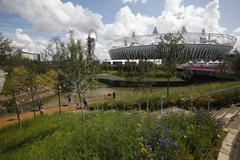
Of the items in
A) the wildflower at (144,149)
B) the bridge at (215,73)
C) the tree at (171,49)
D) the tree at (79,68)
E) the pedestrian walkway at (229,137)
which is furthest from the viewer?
the bridge at (215,73)

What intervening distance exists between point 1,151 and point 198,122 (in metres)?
12.1

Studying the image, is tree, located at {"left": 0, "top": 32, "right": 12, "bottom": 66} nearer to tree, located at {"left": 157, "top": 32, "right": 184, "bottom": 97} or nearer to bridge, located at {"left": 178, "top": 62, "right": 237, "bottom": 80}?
tree, located at {"left": 157, "top": 32, "right": 184, "bottom": 97}

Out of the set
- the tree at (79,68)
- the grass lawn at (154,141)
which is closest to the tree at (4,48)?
the tree at (79,68)

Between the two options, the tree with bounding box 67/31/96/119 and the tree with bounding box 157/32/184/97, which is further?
the tree with bounding box 157/32/184/97

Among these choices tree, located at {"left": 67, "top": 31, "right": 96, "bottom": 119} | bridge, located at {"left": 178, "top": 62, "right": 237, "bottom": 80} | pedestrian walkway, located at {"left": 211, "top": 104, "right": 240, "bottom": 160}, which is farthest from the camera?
bridge, located at {"left": 178, "top": 62, "right": 237, "bottom": 80}

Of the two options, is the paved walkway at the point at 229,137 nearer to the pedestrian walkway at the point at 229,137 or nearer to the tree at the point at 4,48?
the pedestrian walkway at the point at 229,137

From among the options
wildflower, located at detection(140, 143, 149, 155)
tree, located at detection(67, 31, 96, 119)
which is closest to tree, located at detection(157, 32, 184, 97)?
tree, located at detection(67, 31, 96, 119)

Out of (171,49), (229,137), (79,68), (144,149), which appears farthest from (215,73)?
(144,149)

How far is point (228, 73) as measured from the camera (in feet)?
160

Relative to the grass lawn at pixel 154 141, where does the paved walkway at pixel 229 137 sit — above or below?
below

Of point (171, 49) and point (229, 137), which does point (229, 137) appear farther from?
point (171, 49)

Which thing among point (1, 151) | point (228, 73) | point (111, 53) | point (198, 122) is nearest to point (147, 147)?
point (198, 122)

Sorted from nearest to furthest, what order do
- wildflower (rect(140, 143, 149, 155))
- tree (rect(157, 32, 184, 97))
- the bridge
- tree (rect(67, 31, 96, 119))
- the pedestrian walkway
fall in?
1. wildflower (rect(140, 143, 149, 155))
2. the pedestrian walkway
3. tree (rect(67, 31, 96, 119))
4. tree (rect(157, 32, 184, 97))
5. the bridge

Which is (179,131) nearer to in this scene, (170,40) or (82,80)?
(82,80)
